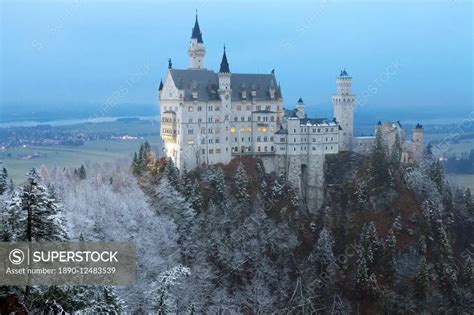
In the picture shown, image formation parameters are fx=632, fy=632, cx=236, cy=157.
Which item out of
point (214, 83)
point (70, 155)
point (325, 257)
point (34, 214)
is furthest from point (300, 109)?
point (34, 214)

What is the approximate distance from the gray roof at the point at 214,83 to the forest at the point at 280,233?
10391 millimetres

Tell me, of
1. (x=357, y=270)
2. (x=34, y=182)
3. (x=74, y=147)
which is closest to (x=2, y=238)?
(x=34, y=182)

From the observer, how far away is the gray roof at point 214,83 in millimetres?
90625

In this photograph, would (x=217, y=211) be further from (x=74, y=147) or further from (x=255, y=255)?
(x=74, y=147)

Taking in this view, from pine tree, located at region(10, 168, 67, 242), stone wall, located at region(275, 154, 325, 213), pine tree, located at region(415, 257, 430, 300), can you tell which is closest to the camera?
pine tree, located at region(10, 168, 67, 242)

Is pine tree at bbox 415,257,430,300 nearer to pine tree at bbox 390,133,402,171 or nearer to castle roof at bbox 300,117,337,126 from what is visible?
pine tree at bbox 390,133,402,171

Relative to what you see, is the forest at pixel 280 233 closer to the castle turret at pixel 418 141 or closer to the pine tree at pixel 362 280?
the pine tree at pixel 362 280

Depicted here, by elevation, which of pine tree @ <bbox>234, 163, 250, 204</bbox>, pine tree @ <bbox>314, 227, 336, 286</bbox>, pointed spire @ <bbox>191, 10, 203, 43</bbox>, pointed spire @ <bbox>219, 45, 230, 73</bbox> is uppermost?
pointed spire @ <bbox>191, 10, 203, 43</bbox>

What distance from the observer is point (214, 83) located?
9294 centimetres

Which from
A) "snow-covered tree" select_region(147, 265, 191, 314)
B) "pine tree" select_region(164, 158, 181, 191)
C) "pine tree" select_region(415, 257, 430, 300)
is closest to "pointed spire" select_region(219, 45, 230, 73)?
"pine tree" select_region(164, 158, 181, 191)

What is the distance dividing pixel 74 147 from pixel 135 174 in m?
50.6

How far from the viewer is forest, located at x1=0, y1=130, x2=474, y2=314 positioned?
73250mm

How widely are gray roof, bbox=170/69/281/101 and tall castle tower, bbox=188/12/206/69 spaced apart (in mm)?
4458

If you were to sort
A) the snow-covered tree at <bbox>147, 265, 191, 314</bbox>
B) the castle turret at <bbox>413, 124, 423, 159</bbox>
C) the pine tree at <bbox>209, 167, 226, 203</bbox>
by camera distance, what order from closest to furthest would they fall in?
the snow-covered tree at <bbox>147, 265, 191, 314</bbox> → the pine tree at <bbox>209, 167, 226, 203</bbox> → the castle turret at <bbox>413, 124, 423, 159</bbox>
